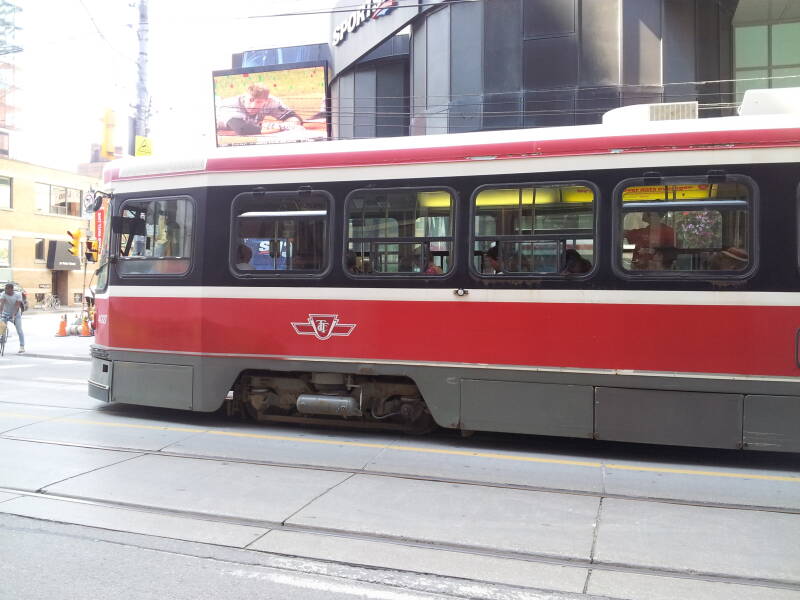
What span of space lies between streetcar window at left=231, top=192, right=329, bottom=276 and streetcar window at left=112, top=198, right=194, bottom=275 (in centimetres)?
70

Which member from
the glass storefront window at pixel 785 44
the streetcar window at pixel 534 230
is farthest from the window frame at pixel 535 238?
the glass storefront window at pixel 785 44

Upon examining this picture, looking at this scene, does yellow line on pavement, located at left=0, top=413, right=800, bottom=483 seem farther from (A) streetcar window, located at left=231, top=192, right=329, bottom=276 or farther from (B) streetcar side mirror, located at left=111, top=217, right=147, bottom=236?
(B) streetcar side mirror, located at left=111, top=217, right=147, bottom=236

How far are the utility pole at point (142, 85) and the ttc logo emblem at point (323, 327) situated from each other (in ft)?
38.6

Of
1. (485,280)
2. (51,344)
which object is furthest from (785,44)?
(51,344)

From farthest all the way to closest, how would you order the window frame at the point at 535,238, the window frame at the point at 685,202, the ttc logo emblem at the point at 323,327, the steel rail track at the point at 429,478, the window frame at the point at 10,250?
the window frame at the point at 10,250, the ttc logo emblem at the point at 323,327, the window frame at the point at 535,238, the window frame at the point at 685,202, the steel rail track at the point at 429,478

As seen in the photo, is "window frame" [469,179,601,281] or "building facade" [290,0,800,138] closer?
"window frame" [469,179,601,281]

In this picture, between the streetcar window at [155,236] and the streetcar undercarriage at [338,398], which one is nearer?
the streetcar undercarriage at [338,398]

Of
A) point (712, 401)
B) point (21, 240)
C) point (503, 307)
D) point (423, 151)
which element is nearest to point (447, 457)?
point (503, 307)

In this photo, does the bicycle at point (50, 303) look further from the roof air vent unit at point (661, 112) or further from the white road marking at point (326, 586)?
the white road marking at point (326, 586)

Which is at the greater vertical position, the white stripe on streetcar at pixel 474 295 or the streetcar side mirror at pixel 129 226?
the streetcar side mirror at pixel 129 226

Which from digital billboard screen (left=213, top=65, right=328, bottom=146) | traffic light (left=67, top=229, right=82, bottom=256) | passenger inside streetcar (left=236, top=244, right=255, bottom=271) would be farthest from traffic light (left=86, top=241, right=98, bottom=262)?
passenger inside streetcar (left=236, top=244, right=255, bottom=271)

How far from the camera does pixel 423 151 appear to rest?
6785 millimetres

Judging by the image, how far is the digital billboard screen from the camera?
2566 centimetres

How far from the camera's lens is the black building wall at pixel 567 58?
1512 cm
